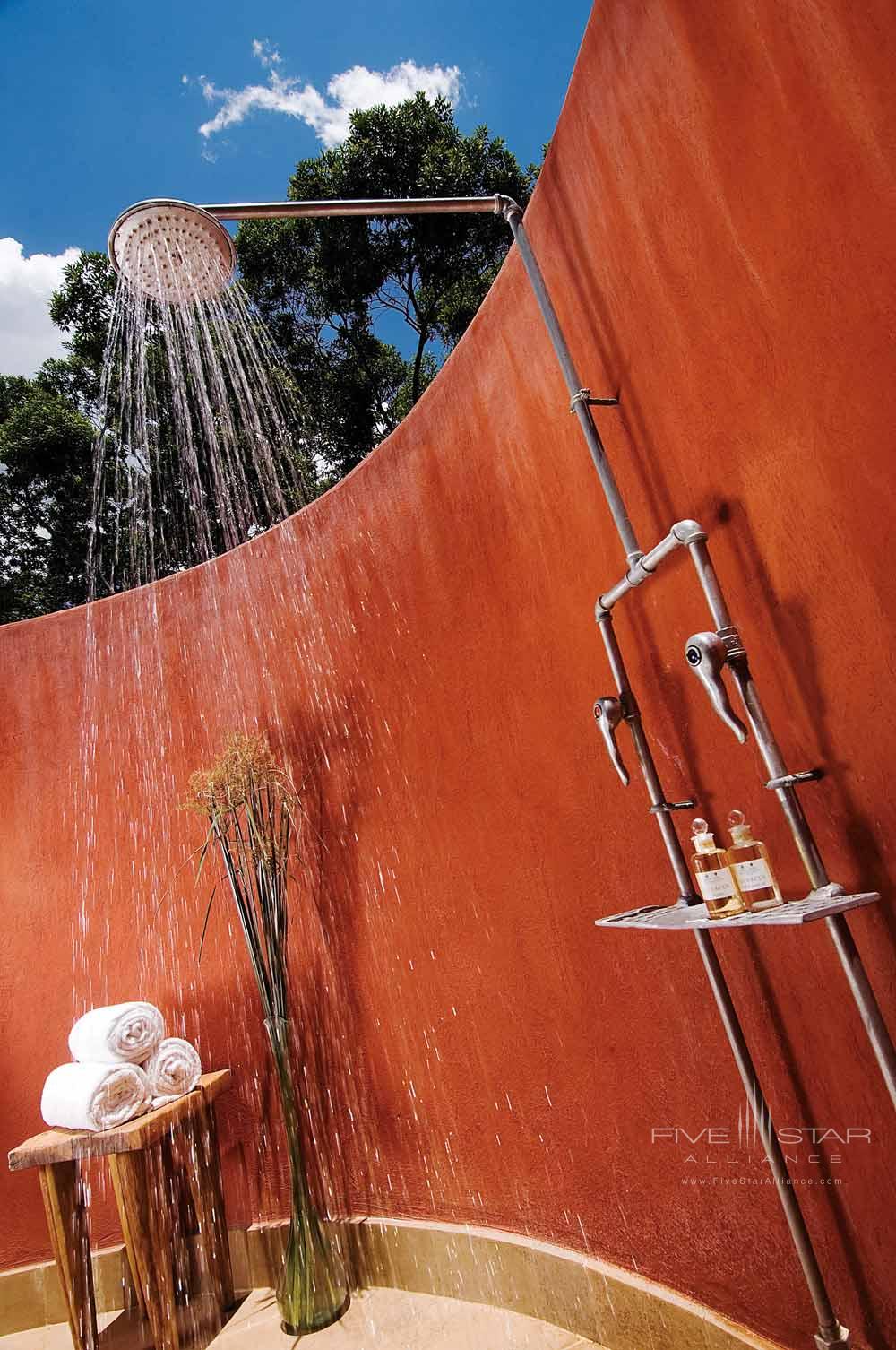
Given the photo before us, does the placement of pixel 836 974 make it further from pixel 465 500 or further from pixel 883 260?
pixel 465 500

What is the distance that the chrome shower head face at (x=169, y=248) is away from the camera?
164cm

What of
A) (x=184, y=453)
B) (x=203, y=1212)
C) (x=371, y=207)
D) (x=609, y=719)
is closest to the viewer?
(x=609, y=719)

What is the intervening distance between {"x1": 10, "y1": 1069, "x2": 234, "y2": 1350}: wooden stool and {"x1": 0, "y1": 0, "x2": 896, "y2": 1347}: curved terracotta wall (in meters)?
0.15

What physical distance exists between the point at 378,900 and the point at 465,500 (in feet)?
3.43

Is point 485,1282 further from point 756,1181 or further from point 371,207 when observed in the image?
point 371,207

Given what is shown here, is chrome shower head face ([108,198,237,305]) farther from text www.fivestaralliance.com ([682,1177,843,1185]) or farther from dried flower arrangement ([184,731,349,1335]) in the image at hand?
text www.fivestaralliance.com ([682,1177,843,1185])

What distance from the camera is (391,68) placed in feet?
26.7

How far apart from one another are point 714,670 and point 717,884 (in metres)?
0.26

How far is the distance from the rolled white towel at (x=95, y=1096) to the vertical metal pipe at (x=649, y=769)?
1473 millimetres

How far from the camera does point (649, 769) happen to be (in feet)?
3.76

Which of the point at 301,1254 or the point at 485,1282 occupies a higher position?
the point at 301,1254

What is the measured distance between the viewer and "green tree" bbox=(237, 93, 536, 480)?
7125 millimetres

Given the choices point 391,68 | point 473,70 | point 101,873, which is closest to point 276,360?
point 391,68

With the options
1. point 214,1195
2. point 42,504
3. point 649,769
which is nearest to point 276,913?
point 214,1195
